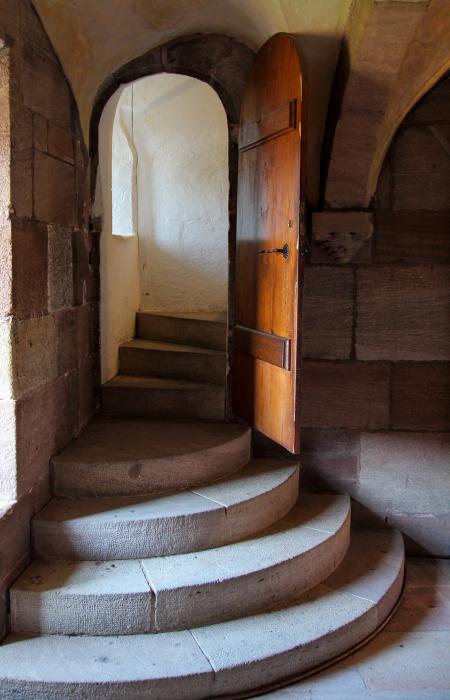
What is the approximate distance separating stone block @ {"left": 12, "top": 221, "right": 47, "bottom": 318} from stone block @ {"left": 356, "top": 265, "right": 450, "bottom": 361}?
159 cm

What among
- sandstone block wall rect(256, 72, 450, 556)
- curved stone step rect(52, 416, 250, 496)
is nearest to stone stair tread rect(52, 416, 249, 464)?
curved stone step rect(52, 416, 250, 496)

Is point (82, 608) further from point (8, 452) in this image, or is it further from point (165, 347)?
point (165, 347)

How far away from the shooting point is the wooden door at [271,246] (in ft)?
9.62

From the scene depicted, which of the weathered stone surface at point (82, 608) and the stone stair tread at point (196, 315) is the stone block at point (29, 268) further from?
the stone stair tread at point (196, 315)

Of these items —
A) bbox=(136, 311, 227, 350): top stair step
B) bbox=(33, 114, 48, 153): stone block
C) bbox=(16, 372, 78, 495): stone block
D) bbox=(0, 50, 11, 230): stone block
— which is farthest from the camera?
bbox=(136, 311, 227, 350): top stair step

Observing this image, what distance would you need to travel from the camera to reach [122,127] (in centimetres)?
507

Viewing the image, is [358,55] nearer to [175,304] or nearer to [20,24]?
[20,24]

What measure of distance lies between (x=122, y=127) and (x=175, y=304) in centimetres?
134

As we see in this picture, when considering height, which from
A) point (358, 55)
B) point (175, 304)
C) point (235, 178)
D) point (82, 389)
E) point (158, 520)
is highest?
point (358, 55)

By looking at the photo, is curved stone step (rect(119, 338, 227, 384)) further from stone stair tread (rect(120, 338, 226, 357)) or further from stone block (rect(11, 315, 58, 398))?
stone block (rect(11, 315, 58, 398))

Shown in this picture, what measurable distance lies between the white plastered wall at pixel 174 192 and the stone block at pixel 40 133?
2102 millimetres

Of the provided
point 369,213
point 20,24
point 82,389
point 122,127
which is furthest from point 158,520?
point 122,127

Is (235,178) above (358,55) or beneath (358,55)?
beneath

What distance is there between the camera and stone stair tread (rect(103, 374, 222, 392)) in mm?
3957
